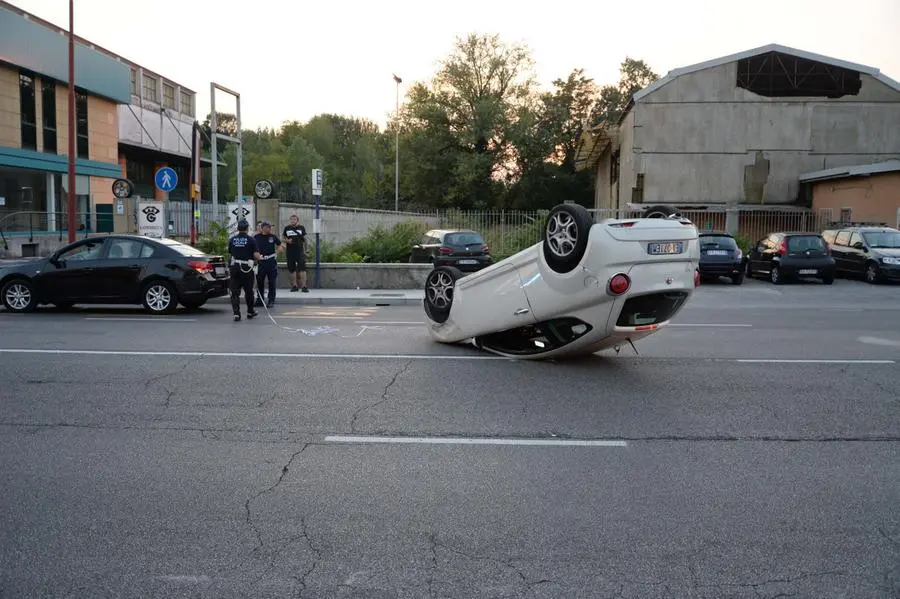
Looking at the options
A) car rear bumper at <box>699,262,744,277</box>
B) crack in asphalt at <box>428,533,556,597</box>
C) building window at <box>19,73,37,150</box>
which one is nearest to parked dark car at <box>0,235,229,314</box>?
crack in asphalt at <box>428,533,556,597</box>

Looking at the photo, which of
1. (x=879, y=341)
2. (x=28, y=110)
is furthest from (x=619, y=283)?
(x=28, y=110)

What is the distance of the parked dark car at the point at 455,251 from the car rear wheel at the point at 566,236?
48.6 ft

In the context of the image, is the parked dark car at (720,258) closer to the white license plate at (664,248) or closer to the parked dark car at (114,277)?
the parked dark car at (114,277)

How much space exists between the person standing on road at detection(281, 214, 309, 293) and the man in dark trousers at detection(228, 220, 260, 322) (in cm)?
456

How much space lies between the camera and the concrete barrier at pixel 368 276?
20656mm

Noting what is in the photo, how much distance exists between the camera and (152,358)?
9906 mm

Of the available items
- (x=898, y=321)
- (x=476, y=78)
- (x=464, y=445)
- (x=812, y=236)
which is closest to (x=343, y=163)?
(x=476, y=78)

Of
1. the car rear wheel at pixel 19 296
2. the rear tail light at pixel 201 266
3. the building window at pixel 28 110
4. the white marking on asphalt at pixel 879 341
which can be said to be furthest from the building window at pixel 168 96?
the white marking on asphalt at pixel 879 341

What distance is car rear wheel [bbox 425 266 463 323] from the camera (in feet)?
34.7

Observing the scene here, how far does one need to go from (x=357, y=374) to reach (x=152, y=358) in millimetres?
2800

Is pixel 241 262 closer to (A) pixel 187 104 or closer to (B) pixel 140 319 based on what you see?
(B) pixel 140 319

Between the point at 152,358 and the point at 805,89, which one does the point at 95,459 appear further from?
the point at 805,89

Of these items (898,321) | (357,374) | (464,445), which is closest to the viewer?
(464,445)

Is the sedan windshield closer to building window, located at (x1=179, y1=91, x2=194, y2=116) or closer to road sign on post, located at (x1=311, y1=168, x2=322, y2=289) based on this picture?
road sign on post, located at (x1=311, y1=168, x2=322, y2=289)
